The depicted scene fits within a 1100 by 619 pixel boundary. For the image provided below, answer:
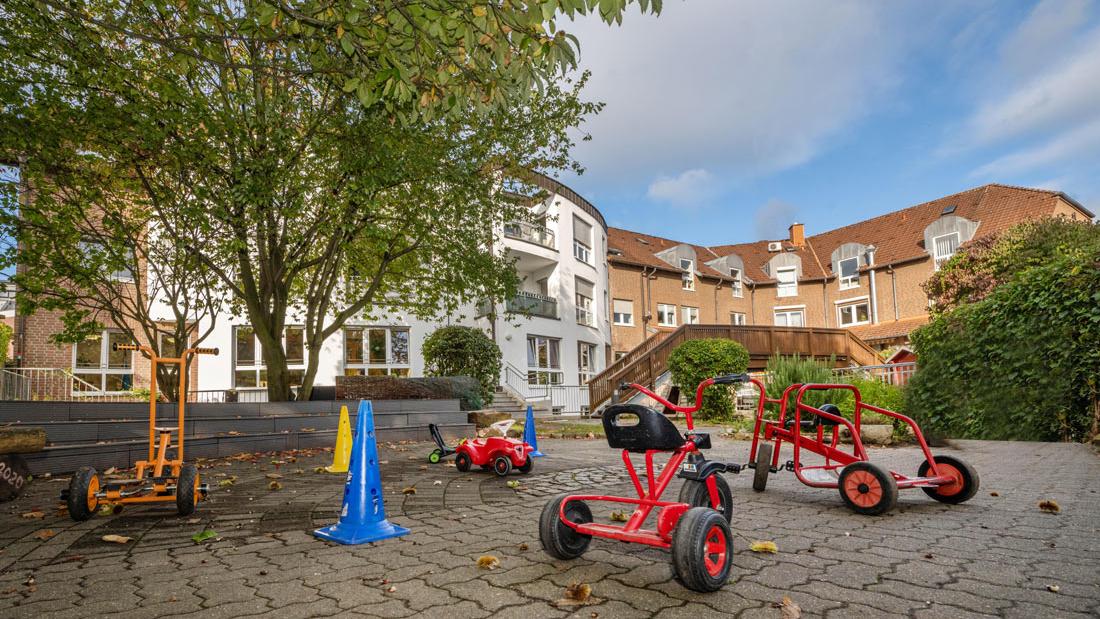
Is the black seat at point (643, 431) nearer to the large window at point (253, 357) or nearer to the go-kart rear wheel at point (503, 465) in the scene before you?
the go-kart rear wheel at point (503, 465)

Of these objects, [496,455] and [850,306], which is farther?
[850,306]

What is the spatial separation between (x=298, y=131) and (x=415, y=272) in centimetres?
418

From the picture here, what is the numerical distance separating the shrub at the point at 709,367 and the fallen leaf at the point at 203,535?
14.3 meters

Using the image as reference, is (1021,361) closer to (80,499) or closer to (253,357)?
(80,499)

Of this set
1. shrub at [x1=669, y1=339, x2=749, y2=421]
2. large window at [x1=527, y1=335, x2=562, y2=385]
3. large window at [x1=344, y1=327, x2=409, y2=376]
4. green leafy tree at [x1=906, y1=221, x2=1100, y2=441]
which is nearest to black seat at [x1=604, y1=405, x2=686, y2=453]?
green leafy tree at [x1=906, y1=221, x2=1100, y2=441]

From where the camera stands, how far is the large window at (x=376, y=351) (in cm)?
2188

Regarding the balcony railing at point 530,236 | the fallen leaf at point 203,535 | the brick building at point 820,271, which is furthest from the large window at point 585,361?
the fallen leaf at point 203,535

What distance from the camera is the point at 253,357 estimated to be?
21422 millimetres

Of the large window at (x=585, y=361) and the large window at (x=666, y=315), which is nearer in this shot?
the large window at (x=585, y=361)

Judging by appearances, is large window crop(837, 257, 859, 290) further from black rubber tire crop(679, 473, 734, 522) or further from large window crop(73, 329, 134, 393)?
black rubber tire crop(679, 473, 734, 522)

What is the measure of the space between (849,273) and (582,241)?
20.0 m

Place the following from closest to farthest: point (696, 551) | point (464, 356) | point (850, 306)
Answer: point (696, 551) < point (464, 356) < point (850, 306)

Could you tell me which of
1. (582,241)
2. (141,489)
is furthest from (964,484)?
(582,241)

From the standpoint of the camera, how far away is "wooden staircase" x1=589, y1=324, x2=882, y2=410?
23.1 meters
